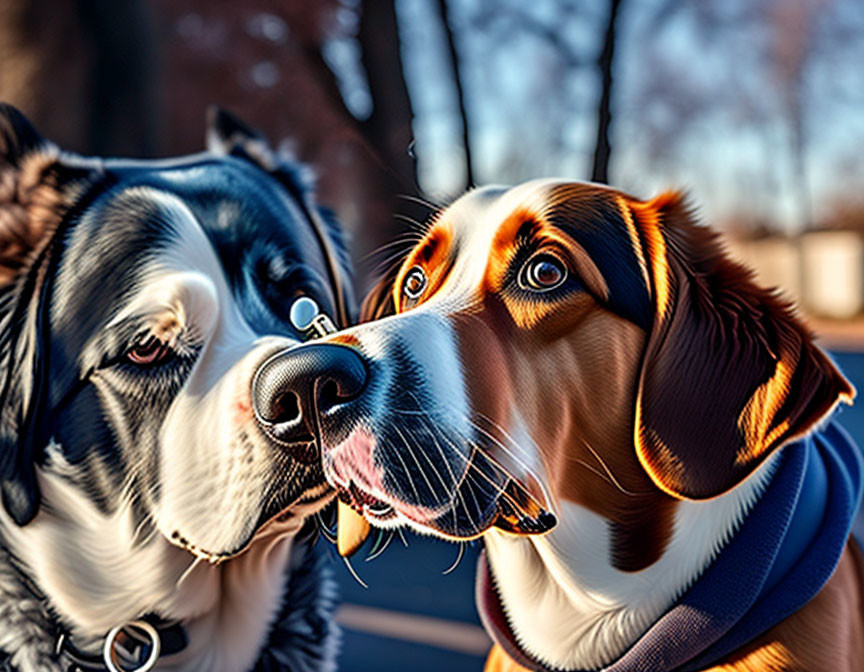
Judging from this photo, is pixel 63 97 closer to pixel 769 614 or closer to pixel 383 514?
pixel 383 514

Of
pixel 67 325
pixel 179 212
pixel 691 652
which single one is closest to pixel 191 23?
pixel 179 212

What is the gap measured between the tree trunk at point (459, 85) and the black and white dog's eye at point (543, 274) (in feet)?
0.60

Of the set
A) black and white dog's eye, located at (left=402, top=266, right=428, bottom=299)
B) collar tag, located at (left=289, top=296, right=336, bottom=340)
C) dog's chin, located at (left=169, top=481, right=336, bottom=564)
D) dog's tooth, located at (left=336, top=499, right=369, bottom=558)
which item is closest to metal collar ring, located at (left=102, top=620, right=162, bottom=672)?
dog's chin, located at (left=169, top=481, right=336, bottom=564)

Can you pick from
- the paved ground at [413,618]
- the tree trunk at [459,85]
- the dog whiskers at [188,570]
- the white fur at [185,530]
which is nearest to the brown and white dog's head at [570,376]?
the tree trunk at [459,85]

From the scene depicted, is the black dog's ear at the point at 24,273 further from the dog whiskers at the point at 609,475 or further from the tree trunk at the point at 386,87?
the dog whiskers at the point at 609,475

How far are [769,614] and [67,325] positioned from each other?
2.75ft

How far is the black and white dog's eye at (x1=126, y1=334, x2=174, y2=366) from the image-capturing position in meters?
1.04

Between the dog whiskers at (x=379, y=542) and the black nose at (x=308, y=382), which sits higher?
the black nose at (x=308, y=382)

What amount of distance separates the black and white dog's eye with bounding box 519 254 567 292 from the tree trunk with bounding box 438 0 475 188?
183mm

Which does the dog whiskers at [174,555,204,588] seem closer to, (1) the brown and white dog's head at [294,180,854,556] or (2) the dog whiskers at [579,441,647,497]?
(1) the brown and white dog's head at [294,180,854,556]

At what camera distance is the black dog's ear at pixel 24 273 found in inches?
41.5

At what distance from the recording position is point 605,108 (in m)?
1.08

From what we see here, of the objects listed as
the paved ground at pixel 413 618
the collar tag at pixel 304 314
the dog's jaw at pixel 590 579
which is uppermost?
the collar tag at pixel 304 314

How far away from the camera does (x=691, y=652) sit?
34.0 inches
